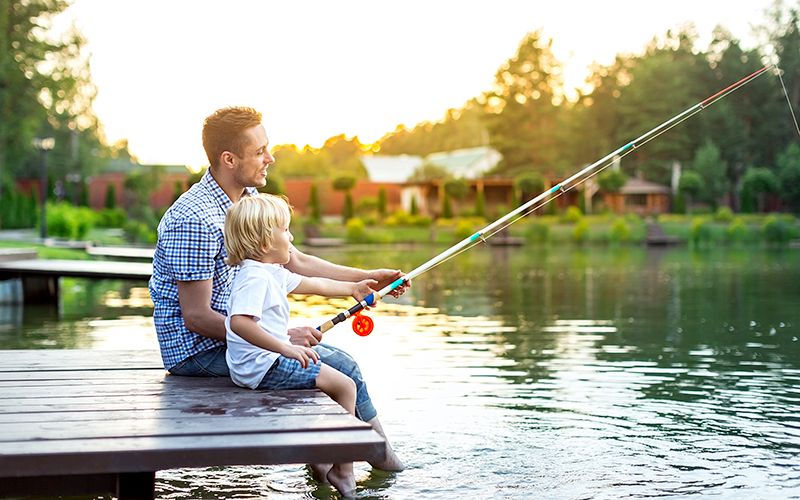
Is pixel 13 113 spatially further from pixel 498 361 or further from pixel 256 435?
pixel 256 435

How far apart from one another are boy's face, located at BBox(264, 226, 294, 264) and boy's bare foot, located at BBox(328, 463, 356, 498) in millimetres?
863

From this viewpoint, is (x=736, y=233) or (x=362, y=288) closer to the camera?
(x=362, y=288)

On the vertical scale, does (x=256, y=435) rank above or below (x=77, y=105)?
below

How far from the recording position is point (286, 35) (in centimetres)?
4228

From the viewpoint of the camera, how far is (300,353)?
164 inches

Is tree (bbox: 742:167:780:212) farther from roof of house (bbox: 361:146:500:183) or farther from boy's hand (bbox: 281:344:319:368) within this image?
boy's hand (bbox: 281:344:319:368)

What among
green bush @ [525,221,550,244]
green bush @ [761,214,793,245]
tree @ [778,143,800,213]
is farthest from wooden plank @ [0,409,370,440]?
tree @ [778,143,800,213]

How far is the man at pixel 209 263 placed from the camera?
438 cm

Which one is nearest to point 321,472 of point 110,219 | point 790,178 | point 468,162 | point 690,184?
point 110,219

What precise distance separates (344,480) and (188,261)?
1039 mm

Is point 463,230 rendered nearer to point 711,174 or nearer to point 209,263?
point 711,174

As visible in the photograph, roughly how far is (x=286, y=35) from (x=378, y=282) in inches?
1508

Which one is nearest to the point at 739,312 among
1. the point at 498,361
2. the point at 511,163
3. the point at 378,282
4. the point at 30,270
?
the point at 498,361

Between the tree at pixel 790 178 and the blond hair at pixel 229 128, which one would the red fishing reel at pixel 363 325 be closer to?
the blond hair at pixel 229 128
